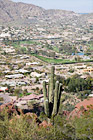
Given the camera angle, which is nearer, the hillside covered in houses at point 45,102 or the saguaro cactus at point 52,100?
the hillside covered in houses at point 45,102

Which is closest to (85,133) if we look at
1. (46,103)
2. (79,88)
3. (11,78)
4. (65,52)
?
(46,103)

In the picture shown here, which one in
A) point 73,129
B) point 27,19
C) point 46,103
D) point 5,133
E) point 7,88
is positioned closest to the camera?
point 5,133

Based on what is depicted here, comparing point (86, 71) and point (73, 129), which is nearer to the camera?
point (73, 129)

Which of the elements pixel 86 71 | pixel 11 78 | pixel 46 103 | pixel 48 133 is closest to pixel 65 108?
pixel 46 103

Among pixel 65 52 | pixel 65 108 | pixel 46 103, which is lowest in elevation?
pixel 65 52

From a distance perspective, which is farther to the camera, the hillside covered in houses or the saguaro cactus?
the saguaro cactus

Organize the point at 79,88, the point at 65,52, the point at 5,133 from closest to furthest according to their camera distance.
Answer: the point at 5,133, the point at 79,88, the point at 65,52

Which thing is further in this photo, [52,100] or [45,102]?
[52,100]

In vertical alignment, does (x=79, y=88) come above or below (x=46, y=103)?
below

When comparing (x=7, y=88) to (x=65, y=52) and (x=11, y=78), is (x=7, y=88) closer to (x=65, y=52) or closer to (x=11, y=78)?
(x=11, y=78)
